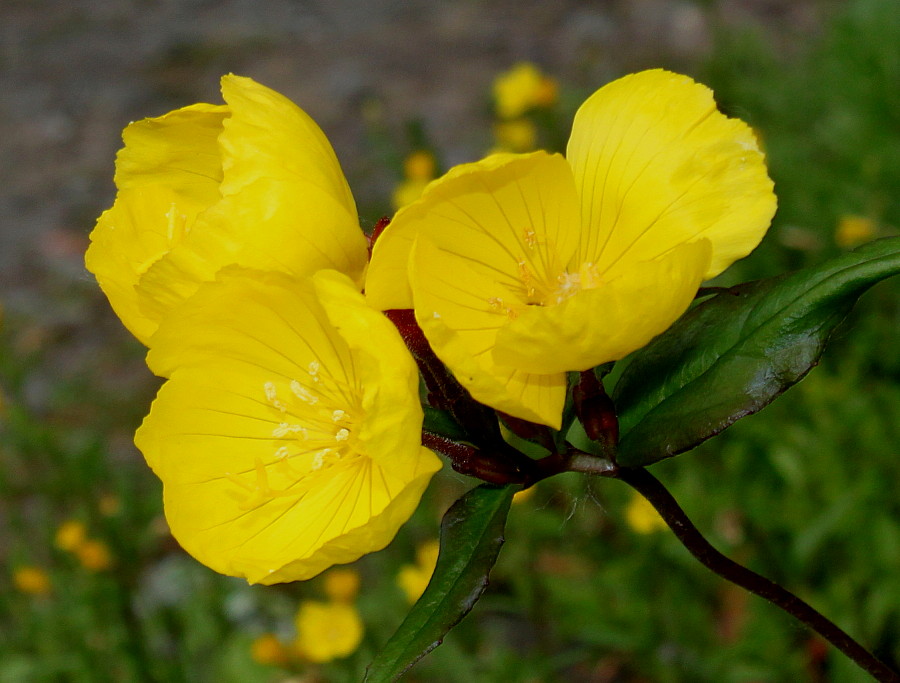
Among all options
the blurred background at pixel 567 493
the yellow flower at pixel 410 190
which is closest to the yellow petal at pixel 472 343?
the blurred background at pixel 567 493

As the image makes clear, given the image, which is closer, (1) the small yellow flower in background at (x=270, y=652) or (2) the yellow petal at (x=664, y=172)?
(2) the yellow petal at (x=664, y=172)

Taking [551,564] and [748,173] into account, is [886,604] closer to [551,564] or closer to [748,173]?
[551,564]

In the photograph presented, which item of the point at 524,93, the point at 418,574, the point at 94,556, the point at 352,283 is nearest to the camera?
the point at 352,283

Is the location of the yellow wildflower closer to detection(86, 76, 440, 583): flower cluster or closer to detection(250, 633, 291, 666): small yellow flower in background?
detection(250, 633, 291, 666): small yellow flower in background

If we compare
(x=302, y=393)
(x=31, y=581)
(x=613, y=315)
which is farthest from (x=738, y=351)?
(x=31, y=581)

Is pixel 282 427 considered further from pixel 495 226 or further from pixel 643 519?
pixel 643 519

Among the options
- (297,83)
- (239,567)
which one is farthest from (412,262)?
(297,83)

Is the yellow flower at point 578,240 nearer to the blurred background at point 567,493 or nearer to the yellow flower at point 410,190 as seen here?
the blurred background at point 567,493
